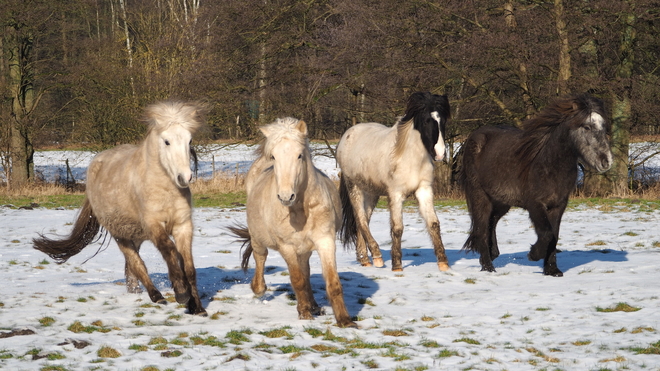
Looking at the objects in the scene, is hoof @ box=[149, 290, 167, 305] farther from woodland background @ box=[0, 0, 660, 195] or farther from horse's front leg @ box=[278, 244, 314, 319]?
woodland background @ box=[0, 0, 660, 195]

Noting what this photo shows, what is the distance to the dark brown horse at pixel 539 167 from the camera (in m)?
7.31

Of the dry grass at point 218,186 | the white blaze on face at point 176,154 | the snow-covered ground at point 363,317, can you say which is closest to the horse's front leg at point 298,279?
the snow-covered ground at point 363,317

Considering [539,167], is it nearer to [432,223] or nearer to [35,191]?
[432,223]

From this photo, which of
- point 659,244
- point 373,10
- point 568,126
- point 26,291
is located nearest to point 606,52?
point 373,10

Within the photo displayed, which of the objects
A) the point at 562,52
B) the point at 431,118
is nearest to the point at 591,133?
the point at 431,118

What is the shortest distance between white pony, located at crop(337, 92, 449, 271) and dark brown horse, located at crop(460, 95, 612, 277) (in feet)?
2.26

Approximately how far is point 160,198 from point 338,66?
13670 millimetres

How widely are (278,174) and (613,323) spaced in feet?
9.48

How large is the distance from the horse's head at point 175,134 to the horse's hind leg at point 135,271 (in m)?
1.18

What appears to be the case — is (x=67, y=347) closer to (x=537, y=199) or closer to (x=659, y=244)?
(x=537, y=199)

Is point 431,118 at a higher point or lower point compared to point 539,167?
higher

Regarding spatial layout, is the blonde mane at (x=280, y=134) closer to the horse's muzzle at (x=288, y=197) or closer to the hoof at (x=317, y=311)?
the horse's muzzle at (x=288, y=197)

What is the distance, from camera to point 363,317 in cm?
586

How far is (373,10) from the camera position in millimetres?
17422
